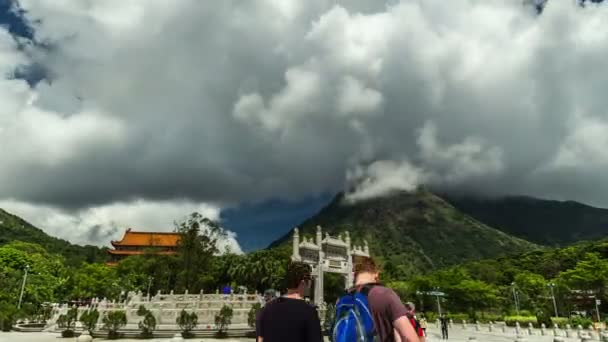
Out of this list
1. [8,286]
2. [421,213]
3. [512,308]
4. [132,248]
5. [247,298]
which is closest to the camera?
[247,298]

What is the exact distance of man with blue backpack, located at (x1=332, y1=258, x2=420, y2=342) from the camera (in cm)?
304

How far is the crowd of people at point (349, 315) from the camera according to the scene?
3.07 meters

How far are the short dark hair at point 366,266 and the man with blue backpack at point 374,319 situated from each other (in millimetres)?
299

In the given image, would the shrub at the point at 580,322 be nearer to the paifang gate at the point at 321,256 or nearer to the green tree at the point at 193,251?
the paifang gate at the point at 321,256

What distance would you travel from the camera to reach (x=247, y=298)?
34875 millimetres

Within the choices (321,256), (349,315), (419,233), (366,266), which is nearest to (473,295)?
(321,256)

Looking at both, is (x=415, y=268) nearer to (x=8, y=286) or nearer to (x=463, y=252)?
(x=463, y=252)

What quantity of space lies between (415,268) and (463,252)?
3594cm

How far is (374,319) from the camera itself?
3.12m

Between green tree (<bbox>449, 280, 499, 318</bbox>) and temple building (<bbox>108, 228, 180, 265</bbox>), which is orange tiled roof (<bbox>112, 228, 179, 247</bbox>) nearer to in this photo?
temple building (<bbox>108, 228, 180, 265</bbox>)

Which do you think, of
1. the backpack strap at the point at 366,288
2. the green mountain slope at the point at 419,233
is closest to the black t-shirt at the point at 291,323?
the backpack strap at the point at 366,288

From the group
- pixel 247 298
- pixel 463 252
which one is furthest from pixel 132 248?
pixel 463 252

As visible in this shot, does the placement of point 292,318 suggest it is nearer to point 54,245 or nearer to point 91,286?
point 91,286

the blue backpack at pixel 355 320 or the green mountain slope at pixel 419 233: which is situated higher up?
the green mountain slope at pixel 419 233
